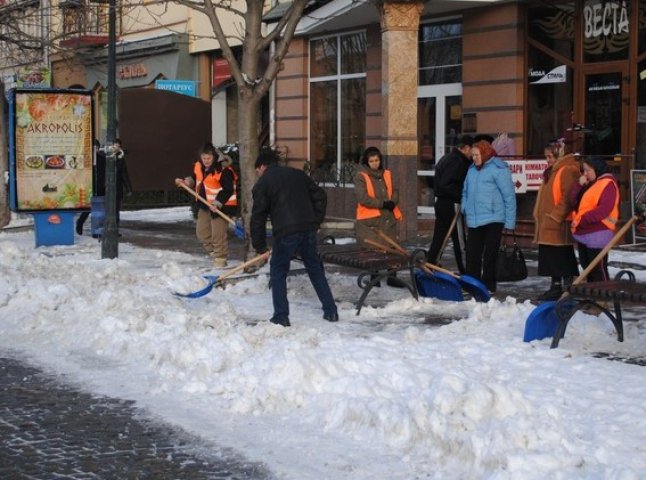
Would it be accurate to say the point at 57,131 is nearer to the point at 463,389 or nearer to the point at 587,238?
the point at 587,238

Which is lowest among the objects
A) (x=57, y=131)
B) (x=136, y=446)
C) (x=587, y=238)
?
(x=136, y=446)

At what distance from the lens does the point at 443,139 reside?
19859mm

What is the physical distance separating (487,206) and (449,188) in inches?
42.2

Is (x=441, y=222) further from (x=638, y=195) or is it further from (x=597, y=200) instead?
(x=638, y=195)

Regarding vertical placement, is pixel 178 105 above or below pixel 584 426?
above

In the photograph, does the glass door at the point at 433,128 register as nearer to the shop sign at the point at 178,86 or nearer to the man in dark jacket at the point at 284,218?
the shop sign at the point at 178,86

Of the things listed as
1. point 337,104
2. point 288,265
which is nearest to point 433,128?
point 337,104

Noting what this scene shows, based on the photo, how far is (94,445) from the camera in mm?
6531

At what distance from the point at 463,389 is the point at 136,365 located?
302 cm

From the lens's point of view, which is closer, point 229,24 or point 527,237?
point 527,237

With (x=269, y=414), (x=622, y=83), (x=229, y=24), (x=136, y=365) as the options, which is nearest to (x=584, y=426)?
(x=269, y=414)

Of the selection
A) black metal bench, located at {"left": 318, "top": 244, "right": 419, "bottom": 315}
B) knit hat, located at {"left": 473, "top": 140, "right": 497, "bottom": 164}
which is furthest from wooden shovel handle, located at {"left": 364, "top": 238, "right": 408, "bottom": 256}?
knit hat, located at {"left": 473, "top": 140, "right": 497, "bottom": 164}

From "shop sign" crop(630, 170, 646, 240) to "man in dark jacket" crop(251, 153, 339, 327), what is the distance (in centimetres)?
617

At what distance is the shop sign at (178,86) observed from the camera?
26.6 m
